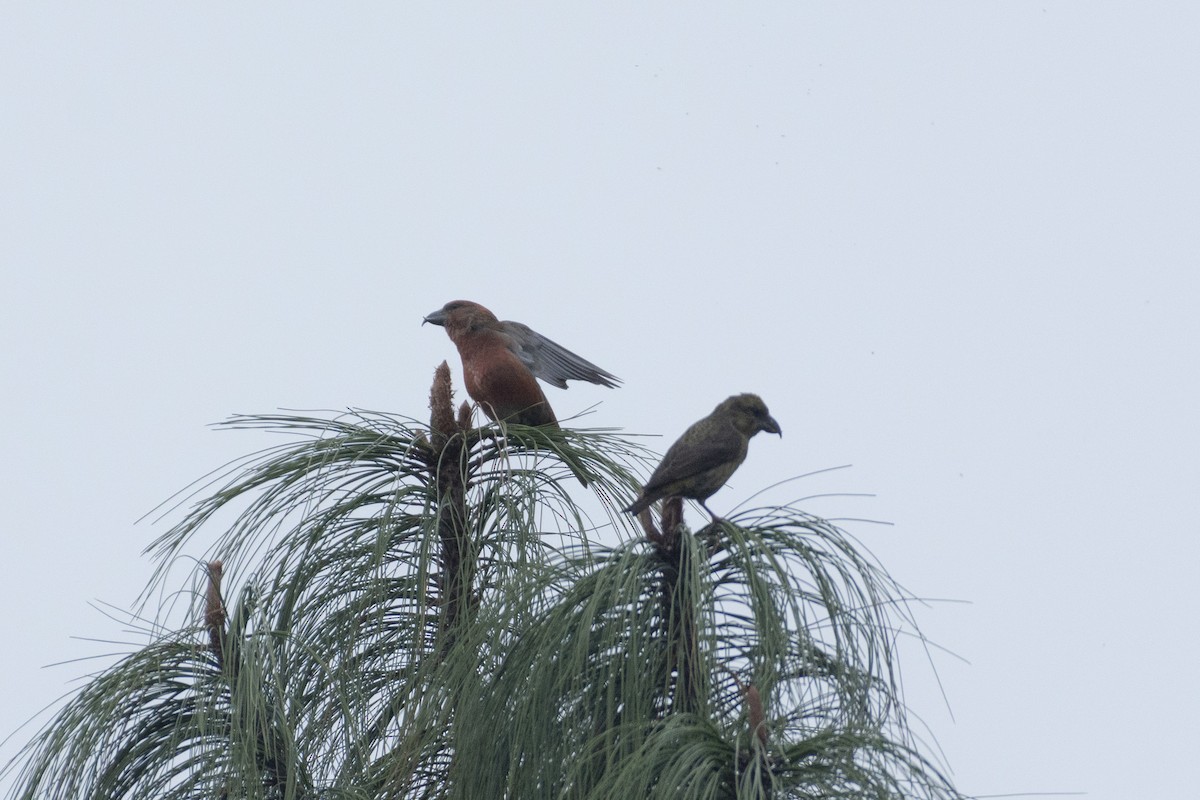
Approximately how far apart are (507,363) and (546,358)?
41cm

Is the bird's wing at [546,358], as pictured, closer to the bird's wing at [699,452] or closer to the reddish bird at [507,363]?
the reddish bird at [507,363]

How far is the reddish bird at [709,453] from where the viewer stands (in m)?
3.59

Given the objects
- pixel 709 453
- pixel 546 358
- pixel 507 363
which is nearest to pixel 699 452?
pixel 709 453

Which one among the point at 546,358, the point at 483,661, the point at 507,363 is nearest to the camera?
the point at 483,661

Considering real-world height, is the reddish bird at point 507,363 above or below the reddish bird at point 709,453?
above

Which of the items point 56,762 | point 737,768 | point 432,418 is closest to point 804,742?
point 737,768

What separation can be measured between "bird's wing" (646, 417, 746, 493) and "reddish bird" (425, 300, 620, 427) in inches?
39.3

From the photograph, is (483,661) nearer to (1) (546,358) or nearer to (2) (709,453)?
(2) (709,453)

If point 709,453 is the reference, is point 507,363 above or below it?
above

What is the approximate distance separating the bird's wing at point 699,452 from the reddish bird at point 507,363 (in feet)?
3.28

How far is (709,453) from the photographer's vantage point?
12.6ft

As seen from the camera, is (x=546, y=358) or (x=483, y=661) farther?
(x=546, y=358)

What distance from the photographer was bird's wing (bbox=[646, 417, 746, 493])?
3.60m

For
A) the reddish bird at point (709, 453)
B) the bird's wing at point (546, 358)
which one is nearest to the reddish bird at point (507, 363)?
the bird's wing at point (546, 358)
